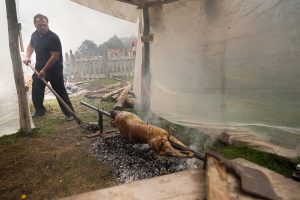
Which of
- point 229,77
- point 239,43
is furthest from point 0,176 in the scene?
point 239,43

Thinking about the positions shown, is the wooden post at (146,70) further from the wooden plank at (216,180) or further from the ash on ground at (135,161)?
the wooden plank at (216,180)

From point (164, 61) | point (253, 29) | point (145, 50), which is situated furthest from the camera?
point (145, 50)

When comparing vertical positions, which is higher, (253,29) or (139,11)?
(139,11)

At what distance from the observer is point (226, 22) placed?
4523mm

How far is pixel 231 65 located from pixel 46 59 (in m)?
5.00

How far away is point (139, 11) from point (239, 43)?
3806 mm

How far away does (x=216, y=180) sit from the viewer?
1819mm

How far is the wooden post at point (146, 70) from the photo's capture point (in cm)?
650

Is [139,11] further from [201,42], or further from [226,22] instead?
[226,22]

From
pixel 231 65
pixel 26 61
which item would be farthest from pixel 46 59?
pixel 231 65

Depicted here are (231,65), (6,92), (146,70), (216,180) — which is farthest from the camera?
(146,70)

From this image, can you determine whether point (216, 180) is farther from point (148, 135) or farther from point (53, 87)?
point (53, 87)

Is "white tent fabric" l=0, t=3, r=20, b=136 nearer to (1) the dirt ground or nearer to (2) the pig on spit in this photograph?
(1) the dirt ground

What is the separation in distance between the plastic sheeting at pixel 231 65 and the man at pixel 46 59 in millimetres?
2721
